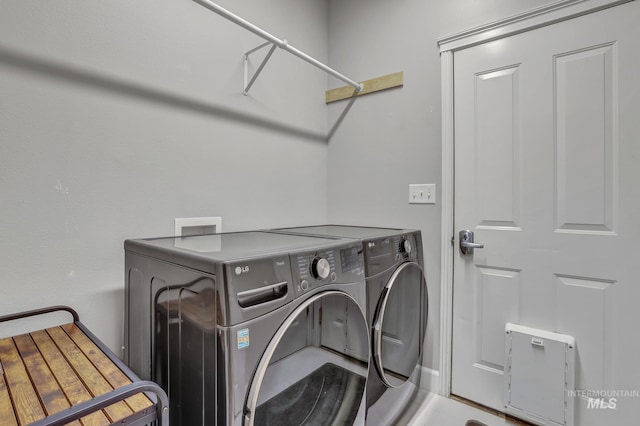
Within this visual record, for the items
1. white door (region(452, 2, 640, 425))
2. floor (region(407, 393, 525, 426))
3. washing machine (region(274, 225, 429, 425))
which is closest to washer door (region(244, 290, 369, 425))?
washing machine (region(274, 225, 429, 425))

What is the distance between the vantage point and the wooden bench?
0.66m

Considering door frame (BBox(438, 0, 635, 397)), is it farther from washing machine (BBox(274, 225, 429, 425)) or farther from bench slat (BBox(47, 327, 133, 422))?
bench slat (BBox(47, 327, 133, 422))

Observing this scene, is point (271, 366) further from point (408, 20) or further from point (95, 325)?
point (408, 20)

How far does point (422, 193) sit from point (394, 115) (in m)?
0.54

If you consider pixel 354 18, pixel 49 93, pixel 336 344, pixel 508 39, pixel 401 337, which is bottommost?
pixel 401 337

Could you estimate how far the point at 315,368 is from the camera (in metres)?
1.09

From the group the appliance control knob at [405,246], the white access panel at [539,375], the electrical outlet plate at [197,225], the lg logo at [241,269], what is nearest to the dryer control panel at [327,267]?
the lg logo at [241,269]

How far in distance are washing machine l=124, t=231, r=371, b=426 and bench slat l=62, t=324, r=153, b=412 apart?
163 millimetres

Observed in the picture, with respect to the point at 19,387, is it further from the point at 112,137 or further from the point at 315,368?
the point at 112,137

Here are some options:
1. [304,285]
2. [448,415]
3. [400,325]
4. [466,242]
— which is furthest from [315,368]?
[466,242]

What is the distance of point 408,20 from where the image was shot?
196cm

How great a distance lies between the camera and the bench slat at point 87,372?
2.29 ft

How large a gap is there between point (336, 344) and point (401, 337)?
1.85 feet

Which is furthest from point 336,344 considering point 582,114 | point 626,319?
point 582,114
